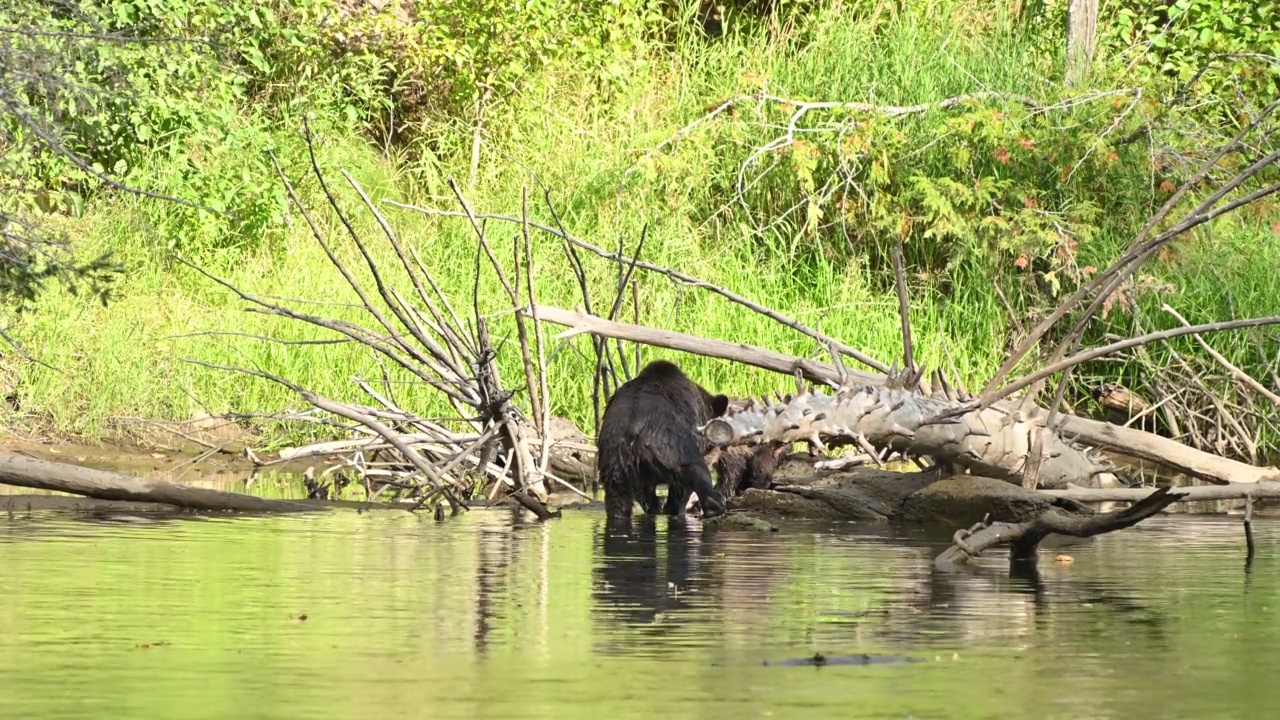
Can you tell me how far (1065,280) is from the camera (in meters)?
16.6

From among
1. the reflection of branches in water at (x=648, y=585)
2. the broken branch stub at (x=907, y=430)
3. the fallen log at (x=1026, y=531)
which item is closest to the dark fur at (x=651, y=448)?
the broken branch stub at (x=907, y=430)

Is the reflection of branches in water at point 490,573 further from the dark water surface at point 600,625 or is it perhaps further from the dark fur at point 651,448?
the dark fur at point 651,448

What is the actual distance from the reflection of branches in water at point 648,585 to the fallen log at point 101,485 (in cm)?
190

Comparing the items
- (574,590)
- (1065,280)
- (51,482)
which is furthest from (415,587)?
(1065,280)

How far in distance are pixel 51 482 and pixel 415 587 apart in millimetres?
2534

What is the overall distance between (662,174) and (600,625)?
1149 cm

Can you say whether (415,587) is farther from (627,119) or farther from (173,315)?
(627,119)

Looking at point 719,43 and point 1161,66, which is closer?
point 1161,66

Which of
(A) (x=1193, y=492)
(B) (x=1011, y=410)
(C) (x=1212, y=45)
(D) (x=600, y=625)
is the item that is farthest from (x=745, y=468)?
(C) (x=1212, y=45)

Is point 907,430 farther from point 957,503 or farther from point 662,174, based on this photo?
point 662,174

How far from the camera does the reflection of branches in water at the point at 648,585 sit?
653 centimetres

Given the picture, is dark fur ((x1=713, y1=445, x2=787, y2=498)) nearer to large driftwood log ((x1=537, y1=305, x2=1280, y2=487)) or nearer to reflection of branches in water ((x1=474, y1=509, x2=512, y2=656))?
large driftwood log ((x1=537, y1=305, x2=1280, y2=487))

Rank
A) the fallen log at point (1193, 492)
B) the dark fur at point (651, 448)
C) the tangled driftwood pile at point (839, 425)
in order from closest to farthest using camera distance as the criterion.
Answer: the fallen log at point (1193, 492)
the tangled driftwood pile at point (839, 425)
the dark fur at point (651, 448)

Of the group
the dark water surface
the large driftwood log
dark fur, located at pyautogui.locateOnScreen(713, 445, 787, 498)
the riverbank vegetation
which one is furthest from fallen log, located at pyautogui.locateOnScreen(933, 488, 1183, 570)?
the riverbank vegetation
